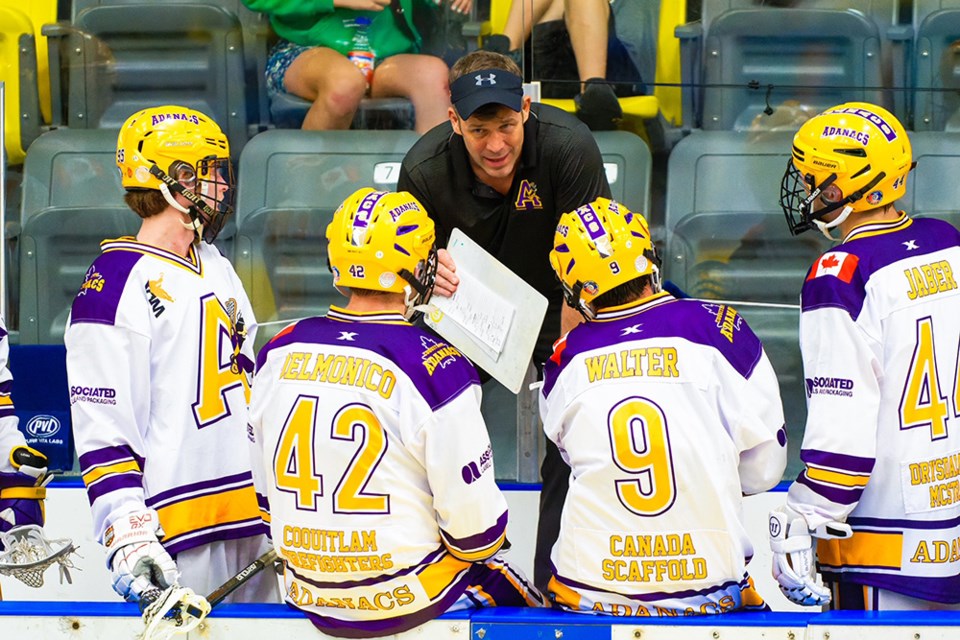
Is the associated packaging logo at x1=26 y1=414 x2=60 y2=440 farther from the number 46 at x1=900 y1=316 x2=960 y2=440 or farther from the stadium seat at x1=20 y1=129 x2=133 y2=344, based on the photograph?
the number 46 at x1=900 y1=316 x2=960 y2=440

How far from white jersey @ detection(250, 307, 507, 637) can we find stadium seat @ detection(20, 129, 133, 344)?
1.84 meters

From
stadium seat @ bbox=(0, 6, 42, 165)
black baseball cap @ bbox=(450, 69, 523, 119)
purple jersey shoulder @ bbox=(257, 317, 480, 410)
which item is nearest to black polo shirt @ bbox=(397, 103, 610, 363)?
black baseball cap @ bbox=(450, 69, 523, 119)

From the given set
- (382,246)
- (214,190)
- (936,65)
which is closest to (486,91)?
(214,190)

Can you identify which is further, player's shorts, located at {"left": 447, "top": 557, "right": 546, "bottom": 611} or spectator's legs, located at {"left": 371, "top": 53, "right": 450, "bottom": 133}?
spectator's legs, located at {"left": 371, "top": 53, "right": 450, "bottom": 133}

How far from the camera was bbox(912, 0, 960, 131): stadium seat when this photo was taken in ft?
13.5

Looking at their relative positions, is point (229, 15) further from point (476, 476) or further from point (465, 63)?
point (476, 476)

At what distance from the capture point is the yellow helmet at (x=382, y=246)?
2555 mm

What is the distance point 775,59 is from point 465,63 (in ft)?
4.27

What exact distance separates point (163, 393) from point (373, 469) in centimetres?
61

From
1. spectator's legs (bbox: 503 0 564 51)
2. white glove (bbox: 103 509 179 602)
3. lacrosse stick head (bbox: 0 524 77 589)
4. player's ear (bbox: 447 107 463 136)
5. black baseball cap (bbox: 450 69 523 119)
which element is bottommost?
lacrosse stick head (bbox: 0 524 77 589)

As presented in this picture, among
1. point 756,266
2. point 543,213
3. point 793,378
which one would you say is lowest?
point 793,378

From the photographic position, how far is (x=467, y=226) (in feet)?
11.8

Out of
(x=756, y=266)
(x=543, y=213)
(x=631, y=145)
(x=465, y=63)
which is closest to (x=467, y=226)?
(x=543, y=213)

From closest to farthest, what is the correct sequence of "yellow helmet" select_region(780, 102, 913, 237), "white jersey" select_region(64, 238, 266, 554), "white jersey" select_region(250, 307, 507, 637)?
"white jersey" select_region(250, 307, 507, 637), "white jersey" select_region(64, 238, 266, 554), "yellow helmet" select_region(780, 102, 913, 237)
